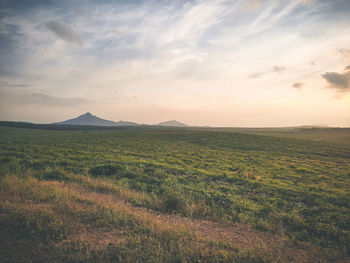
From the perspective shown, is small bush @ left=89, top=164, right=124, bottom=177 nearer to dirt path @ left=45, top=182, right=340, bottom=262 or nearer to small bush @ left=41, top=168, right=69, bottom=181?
small bush @ left=41, top=168, right=69, bottom=181

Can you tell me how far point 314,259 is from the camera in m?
4.96

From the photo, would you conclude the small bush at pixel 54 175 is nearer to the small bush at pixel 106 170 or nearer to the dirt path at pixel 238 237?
the small bush at pixel 106 170

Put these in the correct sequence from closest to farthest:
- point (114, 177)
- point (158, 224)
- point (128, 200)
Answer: point (158, 224) < point (128, 200) < point (114, 177)

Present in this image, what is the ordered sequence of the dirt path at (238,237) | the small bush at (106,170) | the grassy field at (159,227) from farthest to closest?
the small bush at (106,170)
the dirt path at (238,237)
the grassy field at (159,227)

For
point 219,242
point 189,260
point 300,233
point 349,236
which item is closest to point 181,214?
point 219,242

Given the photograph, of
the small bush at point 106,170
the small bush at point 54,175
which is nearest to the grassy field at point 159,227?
the small bush at point 54,175

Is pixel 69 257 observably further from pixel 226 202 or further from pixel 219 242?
pixel 226 202

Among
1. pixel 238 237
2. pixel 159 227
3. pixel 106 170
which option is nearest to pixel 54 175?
pixel 106 170

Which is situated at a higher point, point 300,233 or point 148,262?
point 148,262

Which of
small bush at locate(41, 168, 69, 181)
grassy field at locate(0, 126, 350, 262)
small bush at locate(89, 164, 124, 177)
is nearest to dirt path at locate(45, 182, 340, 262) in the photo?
grassy field at locate(0, 126, 350, 262)

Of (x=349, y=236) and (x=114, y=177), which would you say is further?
(x=114, y=177)

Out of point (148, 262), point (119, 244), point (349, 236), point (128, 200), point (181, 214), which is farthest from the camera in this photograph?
point (128, 200)

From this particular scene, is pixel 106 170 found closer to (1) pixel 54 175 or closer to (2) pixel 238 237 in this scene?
(1) pixel 54 175

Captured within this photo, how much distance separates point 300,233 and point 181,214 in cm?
441
